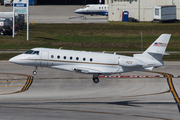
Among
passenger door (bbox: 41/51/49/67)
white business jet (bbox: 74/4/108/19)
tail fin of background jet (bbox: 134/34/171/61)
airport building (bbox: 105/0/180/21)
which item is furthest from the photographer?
white business jet (bbox: 74/4/108/19)

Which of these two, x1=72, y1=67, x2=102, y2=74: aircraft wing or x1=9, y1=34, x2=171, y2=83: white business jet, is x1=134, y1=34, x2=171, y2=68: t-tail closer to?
x1=9, y1=34, x2=171, y2=83: white business jet

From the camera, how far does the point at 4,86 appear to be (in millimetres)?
32531

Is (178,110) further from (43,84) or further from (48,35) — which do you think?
(48,35)

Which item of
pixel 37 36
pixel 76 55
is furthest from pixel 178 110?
pixel 37 36

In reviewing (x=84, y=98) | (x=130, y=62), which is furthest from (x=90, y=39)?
(x=84, y=98)

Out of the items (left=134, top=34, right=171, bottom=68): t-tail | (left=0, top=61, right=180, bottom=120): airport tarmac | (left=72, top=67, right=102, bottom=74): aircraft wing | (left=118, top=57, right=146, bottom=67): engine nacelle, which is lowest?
(left=0, top=61, right=180, bottom=120): airport tarmac

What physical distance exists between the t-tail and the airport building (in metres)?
66.9

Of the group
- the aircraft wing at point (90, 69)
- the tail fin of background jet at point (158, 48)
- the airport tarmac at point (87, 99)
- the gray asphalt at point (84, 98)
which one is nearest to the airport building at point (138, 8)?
the gray asphalt at point (84, 98)

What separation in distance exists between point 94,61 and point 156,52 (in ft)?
21.1

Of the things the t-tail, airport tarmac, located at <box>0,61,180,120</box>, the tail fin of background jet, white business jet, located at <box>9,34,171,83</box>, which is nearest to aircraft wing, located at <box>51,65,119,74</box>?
white business jet, located at <box>9,34,171,83</box>

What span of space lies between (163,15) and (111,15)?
17431mm

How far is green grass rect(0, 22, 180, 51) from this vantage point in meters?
62.0

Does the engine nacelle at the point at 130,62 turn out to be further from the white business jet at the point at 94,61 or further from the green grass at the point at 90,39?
the green grass at the point at 90,39

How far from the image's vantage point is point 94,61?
33.6 m
